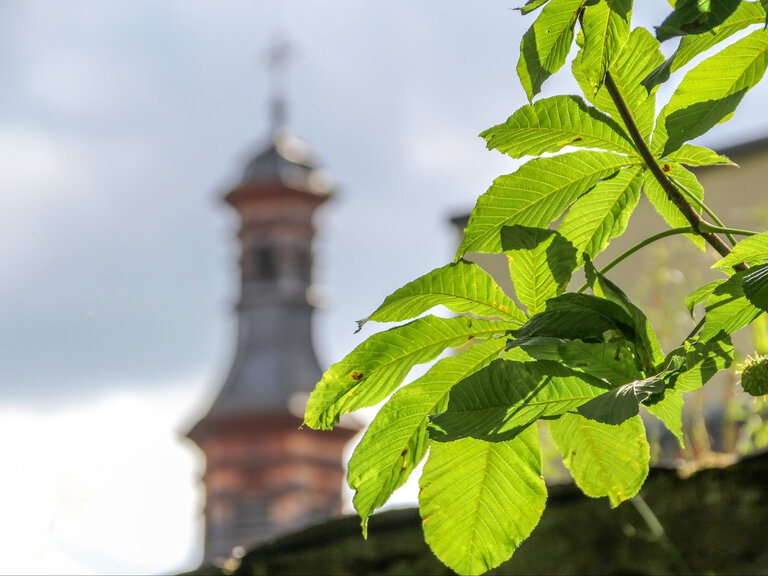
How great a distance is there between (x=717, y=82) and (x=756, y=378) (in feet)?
0.69

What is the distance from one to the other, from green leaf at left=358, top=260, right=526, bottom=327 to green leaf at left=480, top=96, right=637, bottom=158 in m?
0.10

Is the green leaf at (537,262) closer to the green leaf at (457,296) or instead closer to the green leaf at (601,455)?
the green leaf at (457,296)

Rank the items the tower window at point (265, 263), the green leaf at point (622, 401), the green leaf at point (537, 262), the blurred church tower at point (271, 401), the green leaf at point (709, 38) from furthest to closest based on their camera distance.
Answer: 1. the tower window at point (265, 263)
2. the blurred church tower at point (271, 401)
3. the green leaf at point (537, 262)
4. the green leaf at point (709, 38)
5. the green leaf at point (622, 401)

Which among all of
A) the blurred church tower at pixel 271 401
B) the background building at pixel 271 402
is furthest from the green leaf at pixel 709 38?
the background building at pixel 271 402

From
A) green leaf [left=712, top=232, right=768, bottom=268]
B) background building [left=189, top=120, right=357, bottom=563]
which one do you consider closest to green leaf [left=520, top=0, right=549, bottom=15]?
green leaf [left=712, top=232, right=768, bottom=268]

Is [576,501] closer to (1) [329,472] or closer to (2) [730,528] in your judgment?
(2) [730,528]

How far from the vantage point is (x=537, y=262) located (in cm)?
91

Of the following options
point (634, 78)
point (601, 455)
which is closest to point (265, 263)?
point (601, 455)

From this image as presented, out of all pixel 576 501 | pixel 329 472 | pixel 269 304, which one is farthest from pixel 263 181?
pixel 576 501

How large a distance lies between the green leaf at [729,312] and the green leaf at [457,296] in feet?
0.52

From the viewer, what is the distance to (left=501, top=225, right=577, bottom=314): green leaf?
891 mm

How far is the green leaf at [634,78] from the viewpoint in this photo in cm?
88

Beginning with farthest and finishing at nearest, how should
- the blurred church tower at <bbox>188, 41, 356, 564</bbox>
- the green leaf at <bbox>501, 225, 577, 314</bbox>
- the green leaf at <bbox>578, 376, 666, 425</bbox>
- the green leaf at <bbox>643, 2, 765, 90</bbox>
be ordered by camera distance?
the blurred church tower at <bbox>188, 41, 356, 564</bbox> → the green leaf at <bbox>501, 225, 577, 314</bbox> → the green leaf at <bbox>643, 2, 765, 90</bbox> → the green leaf at <bbox>578, 376, 666, 425</bbox>

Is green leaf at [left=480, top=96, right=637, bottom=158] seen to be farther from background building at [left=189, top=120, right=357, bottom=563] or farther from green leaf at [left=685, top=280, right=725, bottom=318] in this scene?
background building at [left=189, top=120, right=357, bottom=563]
